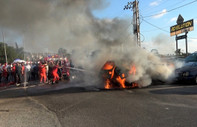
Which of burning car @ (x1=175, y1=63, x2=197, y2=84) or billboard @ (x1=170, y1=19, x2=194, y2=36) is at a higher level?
billboard @ (x1=170, y1=19, x2=194, y2=36)

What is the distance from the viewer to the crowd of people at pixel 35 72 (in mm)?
10953

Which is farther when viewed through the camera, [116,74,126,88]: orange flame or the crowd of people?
the crowd of people

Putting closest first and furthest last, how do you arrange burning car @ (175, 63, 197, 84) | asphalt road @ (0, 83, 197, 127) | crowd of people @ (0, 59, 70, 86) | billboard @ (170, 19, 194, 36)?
asphalt road @ (0, 83, 197, 127)
burning car @ (175, 63, 197, 84)
crowd of people @ (0, 59, 70, 86)
billboard @ (170, 19, 194, 36)

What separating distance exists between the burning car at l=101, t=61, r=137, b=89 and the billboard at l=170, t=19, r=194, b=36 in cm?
2564

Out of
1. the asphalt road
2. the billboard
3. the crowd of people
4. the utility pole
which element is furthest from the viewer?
the billboard

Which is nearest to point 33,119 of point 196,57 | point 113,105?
point 113,105

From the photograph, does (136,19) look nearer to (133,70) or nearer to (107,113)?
(133,70)

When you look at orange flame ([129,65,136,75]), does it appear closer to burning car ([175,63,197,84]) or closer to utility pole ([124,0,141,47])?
burning car ([175,63,197,84])

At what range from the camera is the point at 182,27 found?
29625mm

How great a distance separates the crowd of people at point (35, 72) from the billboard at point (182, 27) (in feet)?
81.9

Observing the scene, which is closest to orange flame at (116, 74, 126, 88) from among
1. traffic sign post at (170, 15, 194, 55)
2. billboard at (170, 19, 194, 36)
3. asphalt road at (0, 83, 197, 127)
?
asphalt road at (0, 83, 197, 127)

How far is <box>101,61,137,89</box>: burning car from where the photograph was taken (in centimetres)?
795

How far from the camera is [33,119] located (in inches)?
159

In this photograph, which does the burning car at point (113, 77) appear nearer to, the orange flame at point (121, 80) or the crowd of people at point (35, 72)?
the orange flame at point (121, 80)
